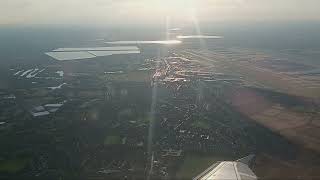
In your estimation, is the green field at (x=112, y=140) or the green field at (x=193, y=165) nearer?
the green field at (x=193, y=165)

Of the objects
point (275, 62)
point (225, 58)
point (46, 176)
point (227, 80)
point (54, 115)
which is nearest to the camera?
point (46, 176)

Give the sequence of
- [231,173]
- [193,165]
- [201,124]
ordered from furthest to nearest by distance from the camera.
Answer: [201,124], [193,165], [231,173]

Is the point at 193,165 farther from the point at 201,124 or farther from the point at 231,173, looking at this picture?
the point at 201,124

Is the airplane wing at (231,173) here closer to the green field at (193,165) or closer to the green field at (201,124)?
the green field at (193,165)

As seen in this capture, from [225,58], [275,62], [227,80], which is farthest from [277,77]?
[225,58]

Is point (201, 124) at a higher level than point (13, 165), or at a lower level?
higher

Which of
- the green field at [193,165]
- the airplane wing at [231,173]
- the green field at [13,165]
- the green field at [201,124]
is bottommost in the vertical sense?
the green field at [13,165]

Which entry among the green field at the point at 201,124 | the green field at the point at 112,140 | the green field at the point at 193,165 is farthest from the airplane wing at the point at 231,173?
the green field at the point at 201,124

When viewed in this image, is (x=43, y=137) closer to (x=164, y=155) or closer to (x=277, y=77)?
(x=164, y=155)

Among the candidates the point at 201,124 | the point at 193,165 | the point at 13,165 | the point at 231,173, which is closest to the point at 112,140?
the point at 13,165

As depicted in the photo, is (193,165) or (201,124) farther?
(201,124)

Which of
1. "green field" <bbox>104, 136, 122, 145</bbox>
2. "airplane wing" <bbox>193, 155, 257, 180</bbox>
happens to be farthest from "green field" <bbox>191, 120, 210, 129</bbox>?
"airplane wing" <bbox>193, 155, 257, 180</bbox>
